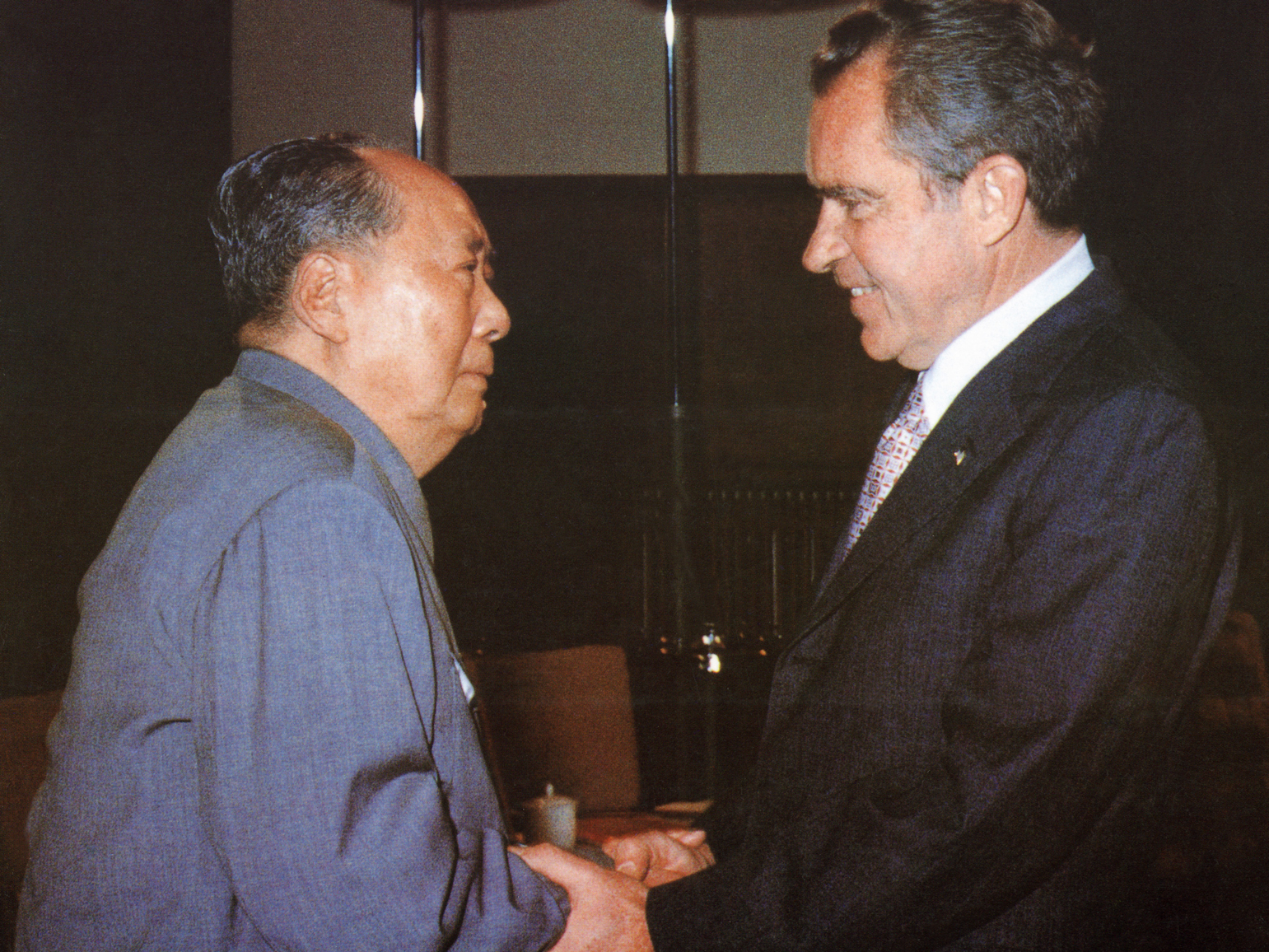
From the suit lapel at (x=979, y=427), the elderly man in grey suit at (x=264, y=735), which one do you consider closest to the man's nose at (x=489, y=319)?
the elderly man in grey suit at (x=264, y=735)

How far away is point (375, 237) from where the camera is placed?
1.26 meters

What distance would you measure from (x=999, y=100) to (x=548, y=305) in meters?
2.93

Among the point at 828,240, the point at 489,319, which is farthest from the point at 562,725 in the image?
the point at 828,240

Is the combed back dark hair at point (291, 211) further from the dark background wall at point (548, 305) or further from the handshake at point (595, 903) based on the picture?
the dark background wall at point (548, 305)

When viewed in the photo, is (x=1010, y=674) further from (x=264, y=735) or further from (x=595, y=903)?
(x=264, y=735)

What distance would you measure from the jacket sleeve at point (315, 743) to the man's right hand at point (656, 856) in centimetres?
62

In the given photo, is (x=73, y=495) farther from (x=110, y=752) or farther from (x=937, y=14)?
(x=937, y=14)

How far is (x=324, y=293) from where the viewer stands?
126 cm

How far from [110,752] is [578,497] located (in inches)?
109

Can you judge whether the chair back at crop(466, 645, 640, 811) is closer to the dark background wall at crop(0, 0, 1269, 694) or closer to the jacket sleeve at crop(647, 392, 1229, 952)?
the dark background wall at crop(0, 0, 1269, 694)

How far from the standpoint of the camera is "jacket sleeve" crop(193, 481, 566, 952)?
0.90 m

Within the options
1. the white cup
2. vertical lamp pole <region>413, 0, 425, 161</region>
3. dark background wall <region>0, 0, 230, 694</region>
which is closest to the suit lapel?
the white cup

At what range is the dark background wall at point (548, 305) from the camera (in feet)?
7.81

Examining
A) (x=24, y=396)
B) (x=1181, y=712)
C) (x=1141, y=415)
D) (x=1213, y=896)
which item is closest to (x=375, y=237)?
(x=1141, y=415)
